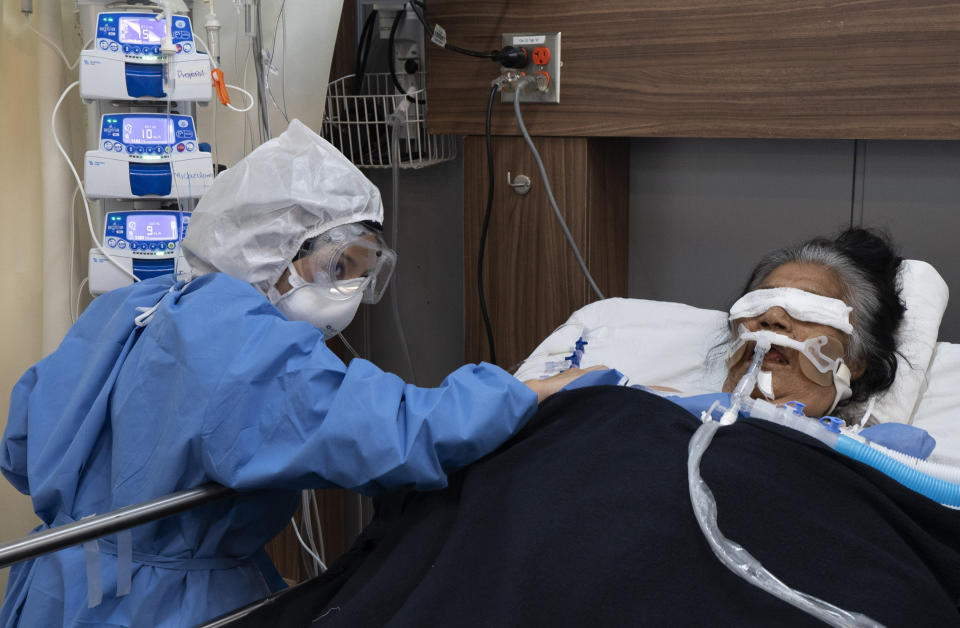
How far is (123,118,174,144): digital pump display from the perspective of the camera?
2.00m

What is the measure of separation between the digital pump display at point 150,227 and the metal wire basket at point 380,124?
0.72 metres

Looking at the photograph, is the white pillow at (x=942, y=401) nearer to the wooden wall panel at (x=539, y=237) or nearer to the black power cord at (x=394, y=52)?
the wooden wall panel at (x=539, y=237)

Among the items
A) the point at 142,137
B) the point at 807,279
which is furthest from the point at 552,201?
the point at 142,137

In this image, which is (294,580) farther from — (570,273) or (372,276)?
(372,276)

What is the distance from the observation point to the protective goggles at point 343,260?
1.59 m

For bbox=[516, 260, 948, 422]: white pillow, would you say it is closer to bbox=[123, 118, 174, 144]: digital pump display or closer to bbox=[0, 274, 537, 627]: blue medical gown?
bbox=[0, 274, 537, 627]: blue medical gown

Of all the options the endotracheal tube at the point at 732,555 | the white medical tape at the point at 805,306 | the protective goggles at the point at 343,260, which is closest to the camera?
the endotracheal tube at the point at 732,555

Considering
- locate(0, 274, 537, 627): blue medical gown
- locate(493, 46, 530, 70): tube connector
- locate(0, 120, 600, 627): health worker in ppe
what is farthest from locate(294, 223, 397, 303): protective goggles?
locate(493, 46, 530, 70): tube connector

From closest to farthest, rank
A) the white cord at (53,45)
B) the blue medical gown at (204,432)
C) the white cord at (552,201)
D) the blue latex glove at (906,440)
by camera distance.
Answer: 1. the blue medical gown at (204,432)
2. the blue latex glove at (906,440)
3. the white cord at (53,45)
4. the white cord at (552,201)

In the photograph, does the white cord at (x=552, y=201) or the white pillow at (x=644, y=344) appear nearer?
the white pillow at (x=644, y=344)

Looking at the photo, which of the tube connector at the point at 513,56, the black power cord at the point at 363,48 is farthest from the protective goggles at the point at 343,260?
the black power cord at the point at 363,48

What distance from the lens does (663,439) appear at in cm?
135

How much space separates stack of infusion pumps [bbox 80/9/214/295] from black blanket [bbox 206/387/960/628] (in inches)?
35.2

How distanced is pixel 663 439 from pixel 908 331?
0.79 metres
